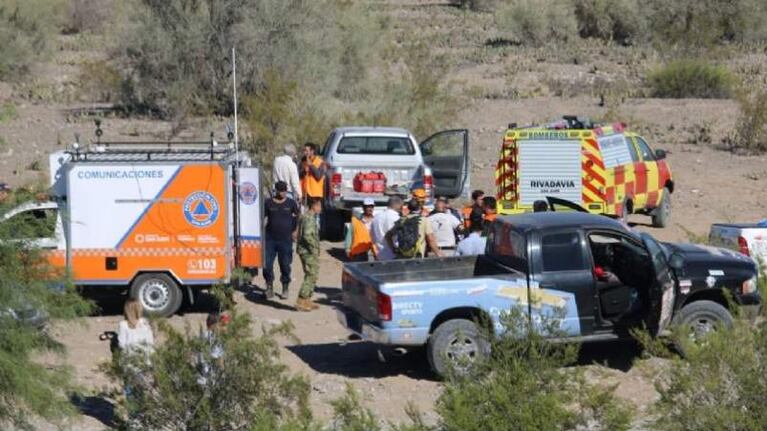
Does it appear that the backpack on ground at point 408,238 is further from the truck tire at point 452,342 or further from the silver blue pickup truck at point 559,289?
the truck tire at point 452,342

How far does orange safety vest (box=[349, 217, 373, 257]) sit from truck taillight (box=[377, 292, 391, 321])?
3697mm

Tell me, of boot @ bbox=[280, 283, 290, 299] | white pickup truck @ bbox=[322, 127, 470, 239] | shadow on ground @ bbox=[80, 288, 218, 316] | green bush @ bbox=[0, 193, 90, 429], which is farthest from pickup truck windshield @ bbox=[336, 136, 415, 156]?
green bush @ bbox=[0, 193, 90, 429]

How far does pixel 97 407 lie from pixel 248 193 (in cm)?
406

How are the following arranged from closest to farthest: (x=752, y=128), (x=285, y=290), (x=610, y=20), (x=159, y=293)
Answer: (x=159, y=293), (x=285, y=290), (x=752, y=128), (x=610, y=20)

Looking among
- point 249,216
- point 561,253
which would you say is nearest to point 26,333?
point 561,253

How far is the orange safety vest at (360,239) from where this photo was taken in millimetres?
17109

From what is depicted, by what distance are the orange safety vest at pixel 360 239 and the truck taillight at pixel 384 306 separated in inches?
146

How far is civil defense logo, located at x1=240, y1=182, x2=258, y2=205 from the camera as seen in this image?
A: 16625 mm

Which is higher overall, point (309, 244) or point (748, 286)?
point (309, 244)

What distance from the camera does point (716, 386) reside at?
871 centimetres

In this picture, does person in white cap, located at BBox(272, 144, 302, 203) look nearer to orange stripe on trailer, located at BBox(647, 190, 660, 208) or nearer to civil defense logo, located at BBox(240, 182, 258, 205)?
civil defense logo, located at BBox(240, 182, 258, 205)

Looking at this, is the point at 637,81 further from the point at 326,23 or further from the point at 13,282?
the point at 13,282

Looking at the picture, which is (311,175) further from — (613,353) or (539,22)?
(539,22)

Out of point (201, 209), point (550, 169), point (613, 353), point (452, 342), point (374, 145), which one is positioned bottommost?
point (613, 353)
